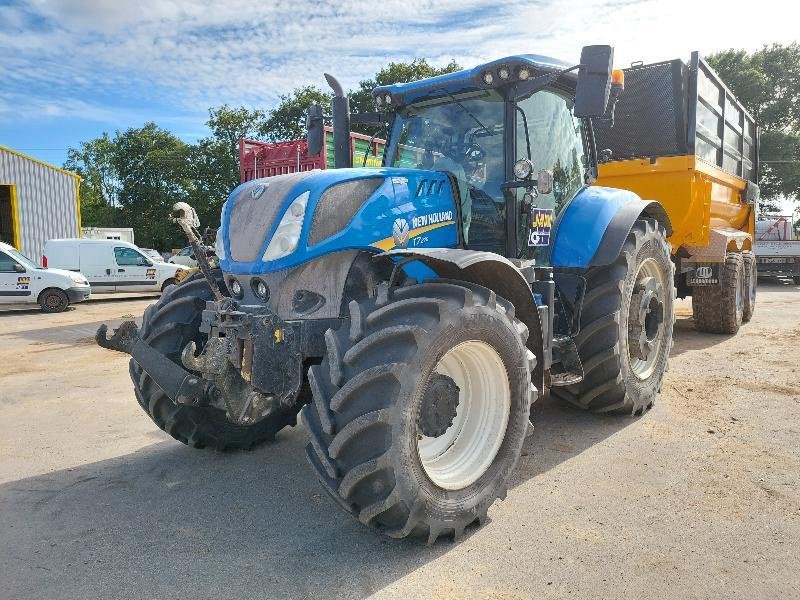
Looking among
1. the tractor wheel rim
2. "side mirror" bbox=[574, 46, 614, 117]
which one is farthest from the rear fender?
the tractor wheel rim

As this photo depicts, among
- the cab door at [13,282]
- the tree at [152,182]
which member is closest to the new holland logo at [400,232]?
the cab door at [13,282]

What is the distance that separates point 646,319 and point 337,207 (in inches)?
130

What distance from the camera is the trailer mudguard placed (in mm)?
4652

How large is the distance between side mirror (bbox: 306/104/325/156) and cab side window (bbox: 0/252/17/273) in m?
12.2

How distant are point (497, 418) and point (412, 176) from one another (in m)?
1.53

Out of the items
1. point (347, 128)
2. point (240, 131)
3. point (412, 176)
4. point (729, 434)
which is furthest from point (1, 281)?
point (240, 131)

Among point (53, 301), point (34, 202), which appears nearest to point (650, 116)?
point (53, 301)

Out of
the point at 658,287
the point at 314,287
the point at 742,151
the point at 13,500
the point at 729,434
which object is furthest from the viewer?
the point at 742,151

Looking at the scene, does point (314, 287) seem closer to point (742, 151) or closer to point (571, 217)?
point (571, 217)

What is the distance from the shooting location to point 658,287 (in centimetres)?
561

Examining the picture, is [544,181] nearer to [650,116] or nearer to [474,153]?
[474,153]

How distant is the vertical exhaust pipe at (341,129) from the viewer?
196 inches

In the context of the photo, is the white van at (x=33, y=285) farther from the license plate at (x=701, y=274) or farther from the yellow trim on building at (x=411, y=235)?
the yellow trim on building at (x=411, y=235)

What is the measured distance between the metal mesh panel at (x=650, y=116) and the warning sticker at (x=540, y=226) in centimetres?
303
